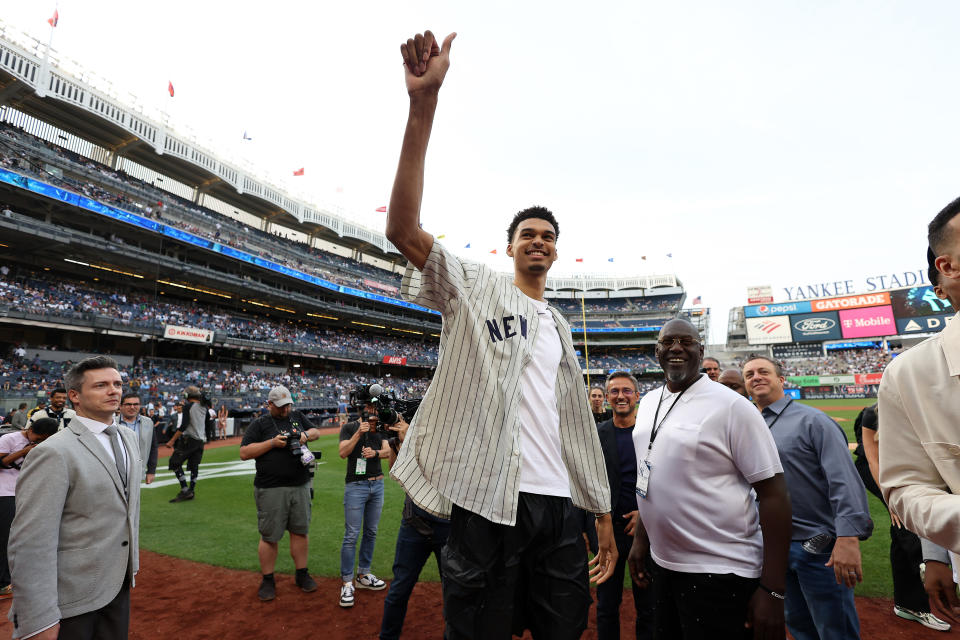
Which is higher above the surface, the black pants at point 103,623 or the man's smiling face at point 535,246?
the man's smiling face at point 535,246

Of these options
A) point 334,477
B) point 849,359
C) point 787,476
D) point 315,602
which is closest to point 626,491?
point 787,476

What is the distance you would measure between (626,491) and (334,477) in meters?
9.61

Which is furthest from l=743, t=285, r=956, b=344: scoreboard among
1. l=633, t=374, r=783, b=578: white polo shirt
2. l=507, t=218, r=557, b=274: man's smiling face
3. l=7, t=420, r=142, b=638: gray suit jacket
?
l=7, t=420, r=142, b=638: gray suit jacket

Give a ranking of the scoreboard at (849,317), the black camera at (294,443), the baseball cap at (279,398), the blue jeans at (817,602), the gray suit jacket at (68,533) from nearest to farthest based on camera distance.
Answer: the gray suit jacket at (68,533), the blue jeans at (817,602), the black camera at (294,443), the baseball cap at (279,398), the scoreboard at (849,317)

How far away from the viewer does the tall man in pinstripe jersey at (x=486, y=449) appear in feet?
4.75

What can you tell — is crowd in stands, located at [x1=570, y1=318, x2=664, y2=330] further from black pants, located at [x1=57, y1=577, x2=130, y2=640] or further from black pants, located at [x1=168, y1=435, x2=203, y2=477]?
black pants, located at [x1=57, y1=577, x2=130, y2=640]

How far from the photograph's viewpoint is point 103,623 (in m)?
2.61

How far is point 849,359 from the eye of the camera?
163ft

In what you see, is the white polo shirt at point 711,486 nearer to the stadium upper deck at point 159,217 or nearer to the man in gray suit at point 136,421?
the man in gray suit at point 136,421

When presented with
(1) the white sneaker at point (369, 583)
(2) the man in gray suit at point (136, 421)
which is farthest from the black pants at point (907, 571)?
(2) the man in gray suit at point (136, 421)

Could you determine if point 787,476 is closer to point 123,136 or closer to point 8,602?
point 8,602

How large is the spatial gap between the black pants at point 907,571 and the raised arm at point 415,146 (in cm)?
541

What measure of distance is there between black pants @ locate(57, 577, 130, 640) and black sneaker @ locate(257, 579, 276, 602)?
2353 millimetres

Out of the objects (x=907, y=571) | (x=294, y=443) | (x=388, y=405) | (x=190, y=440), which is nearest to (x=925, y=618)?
(x=907, y=571)
